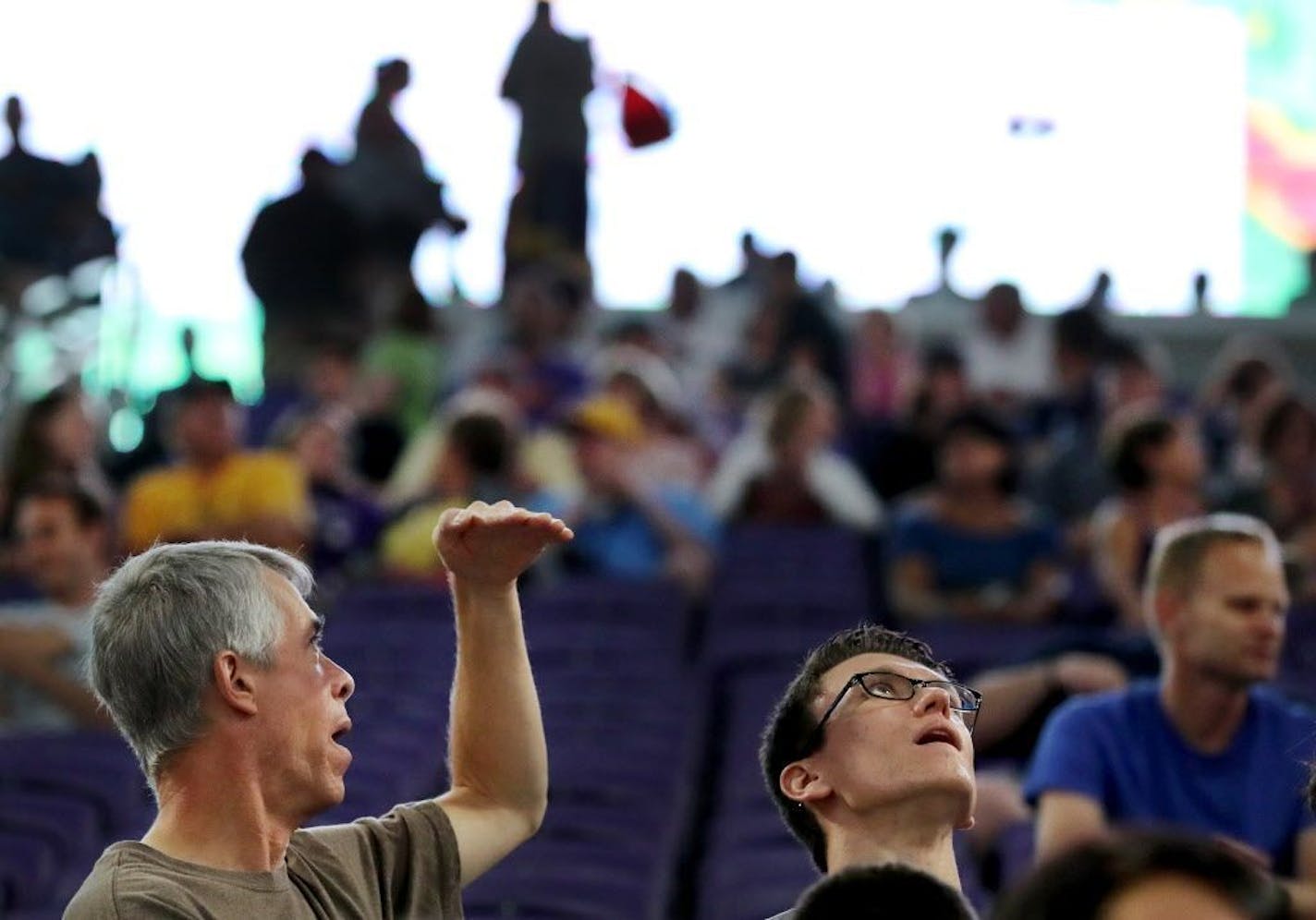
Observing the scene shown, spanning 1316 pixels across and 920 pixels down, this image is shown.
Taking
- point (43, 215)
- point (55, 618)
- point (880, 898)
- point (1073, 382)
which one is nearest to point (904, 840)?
point (880, 898)

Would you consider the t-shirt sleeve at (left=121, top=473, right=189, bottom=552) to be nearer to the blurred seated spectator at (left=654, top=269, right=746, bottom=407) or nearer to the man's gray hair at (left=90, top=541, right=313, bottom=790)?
the blurred seated spectator at (left=654, top=269, right=746, bottom=407)

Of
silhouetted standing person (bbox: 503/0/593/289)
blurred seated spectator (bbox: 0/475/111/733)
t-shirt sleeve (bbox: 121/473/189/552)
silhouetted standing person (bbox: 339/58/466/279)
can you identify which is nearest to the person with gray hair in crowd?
blurred seated spectator (bbox: 0/475/111/733)

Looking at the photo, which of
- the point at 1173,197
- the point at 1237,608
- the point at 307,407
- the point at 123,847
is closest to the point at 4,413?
the point at 307,407

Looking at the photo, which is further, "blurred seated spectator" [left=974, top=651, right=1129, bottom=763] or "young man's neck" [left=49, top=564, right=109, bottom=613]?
"young man's neck" [left=49, top=564, right=109, bottom=613]

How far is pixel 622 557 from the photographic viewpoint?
636 centimetres

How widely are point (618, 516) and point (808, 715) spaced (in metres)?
4.03

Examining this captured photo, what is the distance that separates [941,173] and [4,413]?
4014 mm

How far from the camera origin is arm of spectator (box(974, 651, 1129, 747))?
3883 millimetres

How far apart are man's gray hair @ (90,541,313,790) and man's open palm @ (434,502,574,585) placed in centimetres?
22

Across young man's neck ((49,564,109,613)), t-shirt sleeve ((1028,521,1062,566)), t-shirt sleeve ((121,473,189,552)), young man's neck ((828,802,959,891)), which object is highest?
t-shirt sleeve ((121,473,189,552))

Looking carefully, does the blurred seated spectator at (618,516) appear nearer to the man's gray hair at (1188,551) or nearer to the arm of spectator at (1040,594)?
the arm of spectator at (1040,594)

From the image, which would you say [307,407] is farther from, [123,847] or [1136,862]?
[1136,862]

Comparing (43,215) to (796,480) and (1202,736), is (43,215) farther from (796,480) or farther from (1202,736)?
(1202,736)

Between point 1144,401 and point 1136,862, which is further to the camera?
point 1144,401
